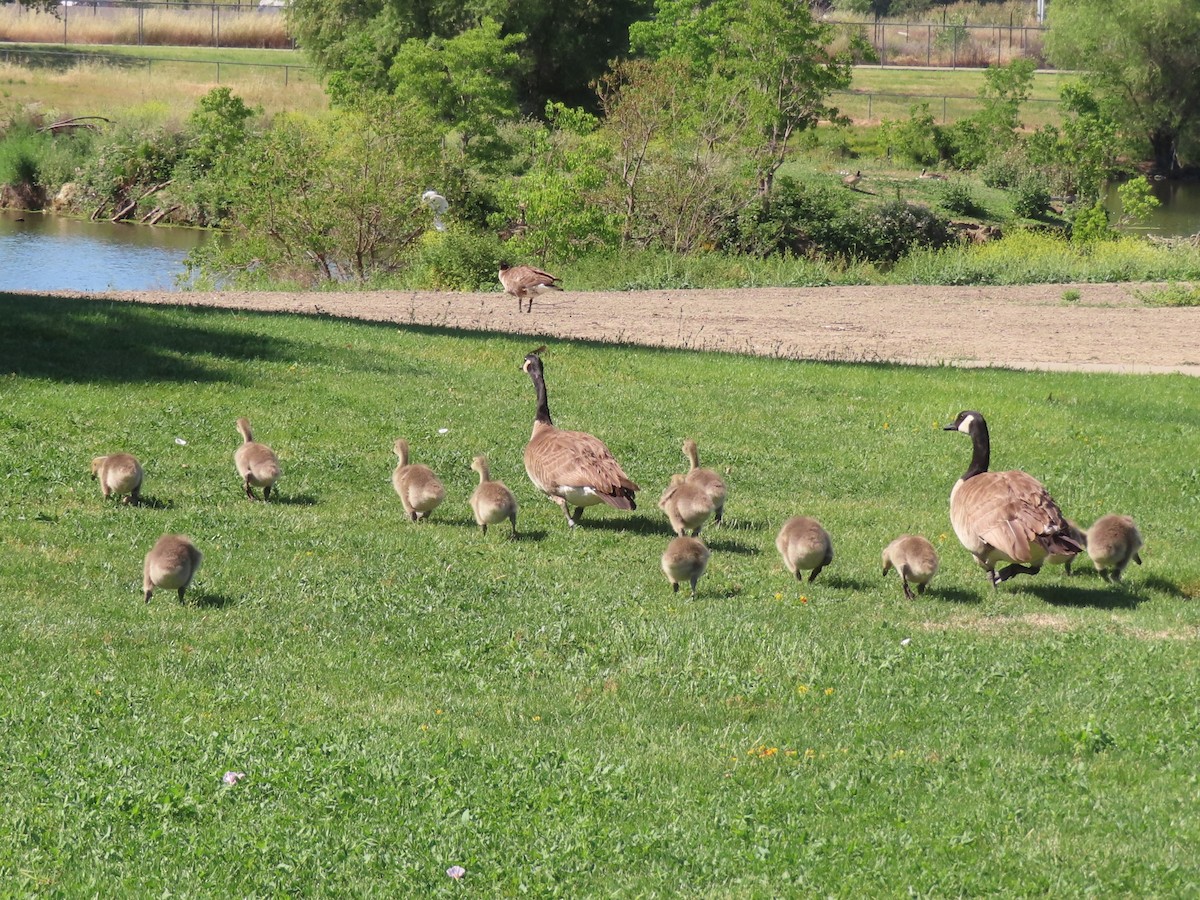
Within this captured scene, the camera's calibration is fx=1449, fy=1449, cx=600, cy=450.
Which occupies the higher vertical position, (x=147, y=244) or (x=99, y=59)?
(x=99, y=59)

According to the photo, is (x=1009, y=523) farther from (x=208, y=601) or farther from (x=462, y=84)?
(x=462, y=84)

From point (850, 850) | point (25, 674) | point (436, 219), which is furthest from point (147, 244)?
point (850, 850)

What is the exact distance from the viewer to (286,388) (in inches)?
679

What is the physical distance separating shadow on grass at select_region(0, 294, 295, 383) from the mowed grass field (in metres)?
0.39

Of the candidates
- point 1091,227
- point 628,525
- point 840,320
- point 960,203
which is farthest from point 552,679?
point 960,203

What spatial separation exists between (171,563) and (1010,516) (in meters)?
5.70

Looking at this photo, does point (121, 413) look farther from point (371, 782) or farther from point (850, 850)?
point (850, 850)

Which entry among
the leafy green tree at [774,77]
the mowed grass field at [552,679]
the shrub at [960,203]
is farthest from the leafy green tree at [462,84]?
the mowed grass field at [552,679]

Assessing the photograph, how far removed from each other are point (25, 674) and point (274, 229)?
101ft

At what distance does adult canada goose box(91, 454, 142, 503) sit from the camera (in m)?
12.1

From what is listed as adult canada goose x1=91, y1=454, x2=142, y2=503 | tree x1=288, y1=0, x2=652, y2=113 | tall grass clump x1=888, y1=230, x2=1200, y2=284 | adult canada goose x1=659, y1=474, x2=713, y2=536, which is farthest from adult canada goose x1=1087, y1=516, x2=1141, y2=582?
tree x1=288, y1=0, x2=652, y2=113

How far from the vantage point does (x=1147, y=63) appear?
78688mm

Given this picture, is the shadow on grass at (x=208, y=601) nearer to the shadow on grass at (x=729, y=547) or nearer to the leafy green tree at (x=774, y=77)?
the shadow on grass at (x=729, y=547)

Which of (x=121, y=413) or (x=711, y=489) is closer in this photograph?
(x=711, y=489)
